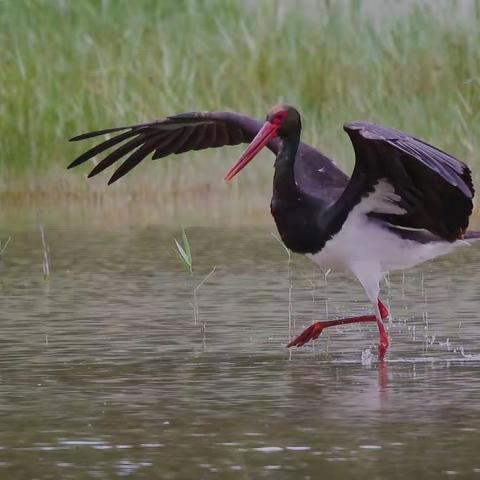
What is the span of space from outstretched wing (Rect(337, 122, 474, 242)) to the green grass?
4.75 meters

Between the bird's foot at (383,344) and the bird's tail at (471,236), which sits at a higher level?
the bird's tail at (471,236)

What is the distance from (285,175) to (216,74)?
5.71 m

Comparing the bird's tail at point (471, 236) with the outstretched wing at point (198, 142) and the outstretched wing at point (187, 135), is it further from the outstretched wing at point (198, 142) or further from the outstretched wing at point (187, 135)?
the outstretched wing at point (187, 135)

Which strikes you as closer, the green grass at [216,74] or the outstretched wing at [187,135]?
the outstretched wing at [187,135]

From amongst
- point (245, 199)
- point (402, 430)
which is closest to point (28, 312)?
point (402, 430)

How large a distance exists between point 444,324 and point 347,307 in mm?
848

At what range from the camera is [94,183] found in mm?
13898

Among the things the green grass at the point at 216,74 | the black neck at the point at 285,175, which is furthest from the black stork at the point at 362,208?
the green grass at the point at 216,74

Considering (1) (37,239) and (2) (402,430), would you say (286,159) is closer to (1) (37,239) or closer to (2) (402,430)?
(2) (402,430)

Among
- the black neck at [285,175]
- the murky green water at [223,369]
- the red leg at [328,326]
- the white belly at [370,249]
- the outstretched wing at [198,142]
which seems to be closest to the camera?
the murky green water at [223,369]

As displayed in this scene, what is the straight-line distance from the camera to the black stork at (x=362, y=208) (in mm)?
8109

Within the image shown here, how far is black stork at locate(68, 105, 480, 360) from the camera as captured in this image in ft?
26.6

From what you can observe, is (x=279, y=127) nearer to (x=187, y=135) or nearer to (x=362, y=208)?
(x=362, y=208)

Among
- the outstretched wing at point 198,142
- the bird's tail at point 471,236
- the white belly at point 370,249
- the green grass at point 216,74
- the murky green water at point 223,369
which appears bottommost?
the murky green water at point 223,369
